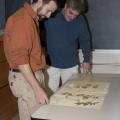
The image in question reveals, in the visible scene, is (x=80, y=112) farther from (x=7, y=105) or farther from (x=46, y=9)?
(x=7, y=105)

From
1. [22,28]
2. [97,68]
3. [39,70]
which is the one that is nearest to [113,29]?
[97,68]

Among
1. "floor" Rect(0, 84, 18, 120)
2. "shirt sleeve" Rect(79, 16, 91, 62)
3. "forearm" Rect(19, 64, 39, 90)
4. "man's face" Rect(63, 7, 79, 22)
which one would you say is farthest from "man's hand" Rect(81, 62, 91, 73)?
"floor" Rect(0, 84, 18, 120)

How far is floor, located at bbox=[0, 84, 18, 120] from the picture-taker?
10.7 ft

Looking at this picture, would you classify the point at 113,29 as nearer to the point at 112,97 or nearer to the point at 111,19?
the point at 111,19

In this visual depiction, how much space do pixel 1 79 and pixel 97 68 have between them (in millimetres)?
1093

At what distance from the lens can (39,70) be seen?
1969 mm

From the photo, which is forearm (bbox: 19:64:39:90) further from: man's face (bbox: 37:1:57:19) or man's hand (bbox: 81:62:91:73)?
man's hand (bbox: 81:62:91:73)

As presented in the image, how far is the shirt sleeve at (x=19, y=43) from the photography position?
5.62 ft

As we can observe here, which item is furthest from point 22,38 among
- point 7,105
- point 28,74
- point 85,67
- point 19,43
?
A: point 7,105

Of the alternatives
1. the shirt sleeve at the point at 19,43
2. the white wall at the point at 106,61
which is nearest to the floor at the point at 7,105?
the white wall at the point at 106,61

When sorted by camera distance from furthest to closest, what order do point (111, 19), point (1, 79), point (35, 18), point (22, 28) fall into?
point (1, 79) < point (111, 19) < point (35, 18) < point (22, 28)

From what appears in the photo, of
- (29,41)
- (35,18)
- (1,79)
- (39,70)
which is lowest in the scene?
(1,79)

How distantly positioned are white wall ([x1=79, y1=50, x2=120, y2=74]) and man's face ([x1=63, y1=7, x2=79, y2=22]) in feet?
1.71

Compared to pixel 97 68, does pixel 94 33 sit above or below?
above
